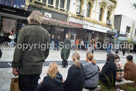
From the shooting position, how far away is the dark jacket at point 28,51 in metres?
2.18

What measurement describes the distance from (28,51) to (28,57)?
10 centimetres

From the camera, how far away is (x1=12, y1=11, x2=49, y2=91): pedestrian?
86.4 inches

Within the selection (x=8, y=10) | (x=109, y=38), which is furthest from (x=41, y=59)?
(x=109, y=38)

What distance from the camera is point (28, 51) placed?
7.37ft

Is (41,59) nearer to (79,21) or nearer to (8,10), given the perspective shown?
(8,10)

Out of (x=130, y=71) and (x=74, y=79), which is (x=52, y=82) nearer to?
(x=74, y=79)

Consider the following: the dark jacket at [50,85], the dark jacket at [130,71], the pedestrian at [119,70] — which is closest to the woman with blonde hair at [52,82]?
the dark jacket at [50,85]

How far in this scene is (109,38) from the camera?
2798cm

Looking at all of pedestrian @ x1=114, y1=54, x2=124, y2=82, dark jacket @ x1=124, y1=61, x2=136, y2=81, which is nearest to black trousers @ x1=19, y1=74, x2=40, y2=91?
pedestrian @ x1=114, y1=54, x2=124, y2=82

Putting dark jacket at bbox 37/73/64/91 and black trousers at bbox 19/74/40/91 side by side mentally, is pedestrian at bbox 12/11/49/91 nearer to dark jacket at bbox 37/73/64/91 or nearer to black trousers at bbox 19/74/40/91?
black trousers at bbox 19/74/40/91

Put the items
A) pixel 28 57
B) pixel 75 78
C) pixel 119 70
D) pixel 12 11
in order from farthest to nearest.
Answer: pixel 12 11 → pixel 119 70 → pixel 75 78 → pixel 28 57

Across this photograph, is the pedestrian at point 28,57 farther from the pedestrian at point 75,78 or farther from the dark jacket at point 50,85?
the pedestrian at point 75,78

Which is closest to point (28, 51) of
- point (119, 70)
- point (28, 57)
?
point (28, 57)

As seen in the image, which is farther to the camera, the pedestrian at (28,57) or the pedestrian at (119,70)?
the pedestrian at (119,70)
